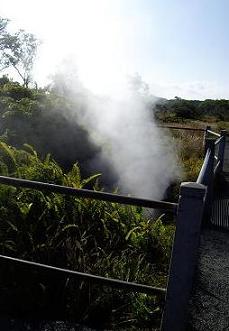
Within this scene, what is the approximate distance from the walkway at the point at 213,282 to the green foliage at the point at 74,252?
306 millimetres

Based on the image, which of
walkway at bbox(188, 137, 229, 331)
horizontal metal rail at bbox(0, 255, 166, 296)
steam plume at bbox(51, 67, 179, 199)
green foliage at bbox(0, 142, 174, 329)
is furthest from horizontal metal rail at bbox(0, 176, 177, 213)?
steam plume at bbox(51, 67, 179, 199)

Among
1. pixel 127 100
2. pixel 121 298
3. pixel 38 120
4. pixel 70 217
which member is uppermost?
pixel 127 100

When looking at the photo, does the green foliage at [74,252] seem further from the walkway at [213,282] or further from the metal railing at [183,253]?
the metal railing at [183,253]

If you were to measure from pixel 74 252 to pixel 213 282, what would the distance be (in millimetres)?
1238

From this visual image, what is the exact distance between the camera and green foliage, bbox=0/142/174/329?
329 cm

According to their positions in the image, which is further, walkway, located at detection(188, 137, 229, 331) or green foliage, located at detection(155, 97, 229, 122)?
green foliage, located at detection(155, 97, 229, 122)

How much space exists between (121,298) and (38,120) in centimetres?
560

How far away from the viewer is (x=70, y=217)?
459cm

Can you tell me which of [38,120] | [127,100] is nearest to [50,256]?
[38,120]

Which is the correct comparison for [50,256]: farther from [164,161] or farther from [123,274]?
[164,161]

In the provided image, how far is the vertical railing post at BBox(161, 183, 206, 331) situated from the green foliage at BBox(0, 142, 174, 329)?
22.0 inches

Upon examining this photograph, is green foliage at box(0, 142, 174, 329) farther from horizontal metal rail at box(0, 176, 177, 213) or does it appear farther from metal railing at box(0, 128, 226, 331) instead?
horizontal metal rail at box(0, 176, 177, 213)

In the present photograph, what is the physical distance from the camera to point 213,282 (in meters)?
3.88

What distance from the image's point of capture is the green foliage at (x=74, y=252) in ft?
10.8
